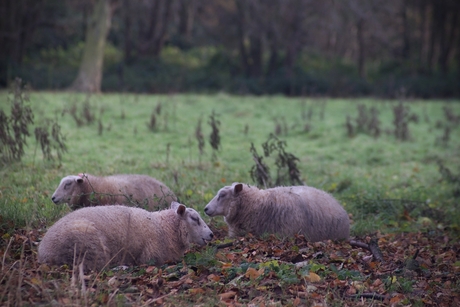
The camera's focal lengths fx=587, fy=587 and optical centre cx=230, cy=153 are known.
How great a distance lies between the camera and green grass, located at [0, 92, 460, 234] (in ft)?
33.0

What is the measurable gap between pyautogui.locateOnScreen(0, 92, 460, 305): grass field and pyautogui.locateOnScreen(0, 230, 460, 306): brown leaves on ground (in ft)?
0.75

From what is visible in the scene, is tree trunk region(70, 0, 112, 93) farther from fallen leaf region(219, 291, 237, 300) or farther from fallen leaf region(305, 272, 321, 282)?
fallen leaf region(219, 291, 237, 300)

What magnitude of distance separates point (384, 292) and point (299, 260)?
1.20 metres

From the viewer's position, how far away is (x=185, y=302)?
5844 mm

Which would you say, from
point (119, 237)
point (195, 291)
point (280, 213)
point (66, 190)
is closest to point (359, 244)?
point (280, 213)

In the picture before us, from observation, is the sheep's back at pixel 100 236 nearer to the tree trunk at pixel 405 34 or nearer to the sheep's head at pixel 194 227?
the sheep's head at pixel 194 227

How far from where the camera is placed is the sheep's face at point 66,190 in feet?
27.8

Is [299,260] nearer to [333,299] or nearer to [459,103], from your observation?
[333,299]

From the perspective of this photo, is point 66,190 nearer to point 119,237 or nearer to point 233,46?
point 119,237

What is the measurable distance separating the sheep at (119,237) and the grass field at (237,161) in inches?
15.9

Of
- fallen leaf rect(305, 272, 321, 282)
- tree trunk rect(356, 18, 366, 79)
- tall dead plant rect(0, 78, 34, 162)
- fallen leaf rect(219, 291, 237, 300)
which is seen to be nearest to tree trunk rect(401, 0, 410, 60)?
tree trunk rect(356, 18, 366, 79)

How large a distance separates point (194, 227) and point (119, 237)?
1.21 metres

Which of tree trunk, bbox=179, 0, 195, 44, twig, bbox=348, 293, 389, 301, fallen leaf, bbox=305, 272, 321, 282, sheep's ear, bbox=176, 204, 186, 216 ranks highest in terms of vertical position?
tree trunk, bbox=179, 0, 195, 44

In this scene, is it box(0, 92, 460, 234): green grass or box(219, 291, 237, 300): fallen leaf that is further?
box(0, 92, 460, 234): green grass
